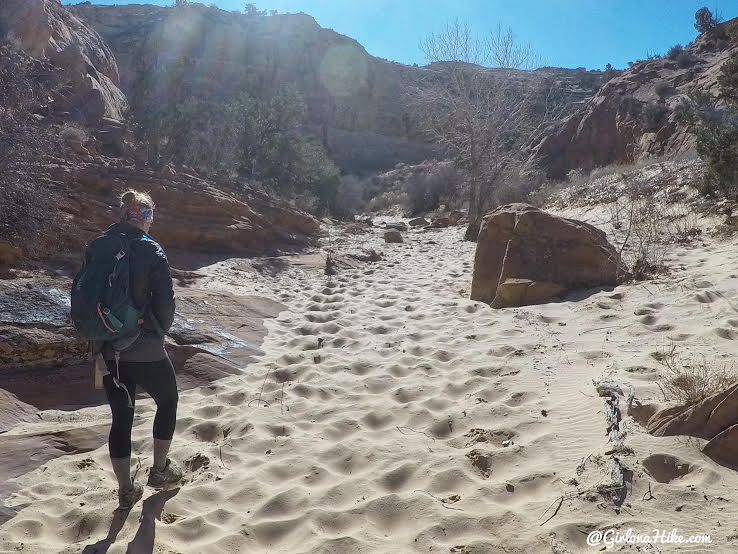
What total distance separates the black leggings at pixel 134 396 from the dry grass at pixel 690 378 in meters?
2.61

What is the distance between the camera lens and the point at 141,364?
254 cm

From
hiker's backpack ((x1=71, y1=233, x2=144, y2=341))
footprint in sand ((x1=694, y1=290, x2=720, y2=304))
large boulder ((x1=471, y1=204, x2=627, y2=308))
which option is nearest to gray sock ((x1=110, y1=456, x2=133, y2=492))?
hiker's backpack ((x1=71, y1=233, x2=144, y2=341))

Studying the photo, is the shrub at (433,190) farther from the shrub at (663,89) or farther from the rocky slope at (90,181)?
the rocky slope at (90,181)

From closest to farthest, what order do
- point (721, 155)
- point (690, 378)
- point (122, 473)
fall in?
point (122, 473) → point (690, 378) → point (721, 155)

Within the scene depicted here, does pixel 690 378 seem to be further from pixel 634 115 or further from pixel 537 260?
pixel 634 115

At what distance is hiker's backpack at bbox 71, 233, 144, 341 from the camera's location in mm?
2311

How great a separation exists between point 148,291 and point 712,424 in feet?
9.00

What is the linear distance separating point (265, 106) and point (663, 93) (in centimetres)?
1789

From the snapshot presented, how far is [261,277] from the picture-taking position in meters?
7.97

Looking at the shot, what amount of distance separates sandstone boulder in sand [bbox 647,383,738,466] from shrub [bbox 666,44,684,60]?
29.5m

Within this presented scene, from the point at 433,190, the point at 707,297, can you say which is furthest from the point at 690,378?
the point at 433,190

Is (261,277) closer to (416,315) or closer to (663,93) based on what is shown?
(416,315)

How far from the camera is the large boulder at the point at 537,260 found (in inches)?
220

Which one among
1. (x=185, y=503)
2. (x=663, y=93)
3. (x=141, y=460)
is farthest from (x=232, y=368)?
(x=663, y=93)
